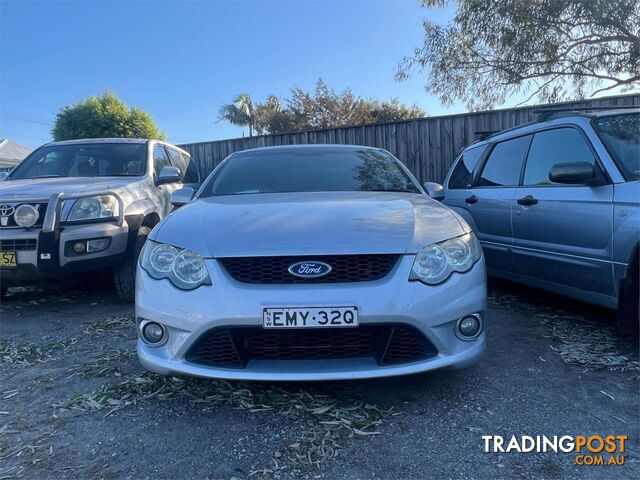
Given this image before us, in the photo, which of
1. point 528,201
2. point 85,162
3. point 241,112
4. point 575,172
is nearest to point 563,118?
point 528,201

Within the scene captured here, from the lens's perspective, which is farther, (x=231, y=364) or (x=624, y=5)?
(x=624, y=5)

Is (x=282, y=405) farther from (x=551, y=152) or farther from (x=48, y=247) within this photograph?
(x=551, y=152)

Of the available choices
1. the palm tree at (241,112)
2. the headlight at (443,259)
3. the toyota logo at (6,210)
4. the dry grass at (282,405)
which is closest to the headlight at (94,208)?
the toyota logo at (6,210)

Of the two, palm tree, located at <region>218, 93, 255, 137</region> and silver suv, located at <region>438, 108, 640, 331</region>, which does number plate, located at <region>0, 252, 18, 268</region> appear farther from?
palm tree, located at <region>218, 93, 255, 137</region>

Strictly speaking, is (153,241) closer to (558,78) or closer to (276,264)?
(276,264)

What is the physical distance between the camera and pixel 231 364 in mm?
2176

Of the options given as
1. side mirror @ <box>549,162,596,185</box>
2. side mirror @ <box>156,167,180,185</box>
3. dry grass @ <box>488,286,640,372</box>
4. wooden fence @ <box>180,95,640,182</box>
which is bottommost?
dry grass @ <box>488,286,640,372</box>

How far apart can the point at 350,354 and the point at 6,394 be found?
2.09 m

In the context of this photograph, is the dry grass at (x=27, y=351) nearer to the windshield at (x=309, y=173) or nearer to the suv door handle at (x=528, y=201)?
the windshield at (x=309, y=173)

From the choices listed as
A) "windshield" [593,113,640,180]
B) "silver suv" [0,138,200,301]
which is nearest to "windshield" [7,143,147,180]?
"silver suv" [0,138,200,301]

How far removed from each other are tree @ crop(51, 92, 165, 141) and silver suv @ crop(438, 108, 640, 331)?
15.4 meters

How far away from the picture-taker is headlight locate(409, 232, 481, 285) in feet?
7.34

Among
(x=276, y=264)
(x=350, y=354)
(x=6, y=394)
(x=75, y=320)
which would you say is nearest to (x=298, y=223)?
(x=276, y=264)

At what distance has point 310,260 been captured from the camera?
2219 millimetres
